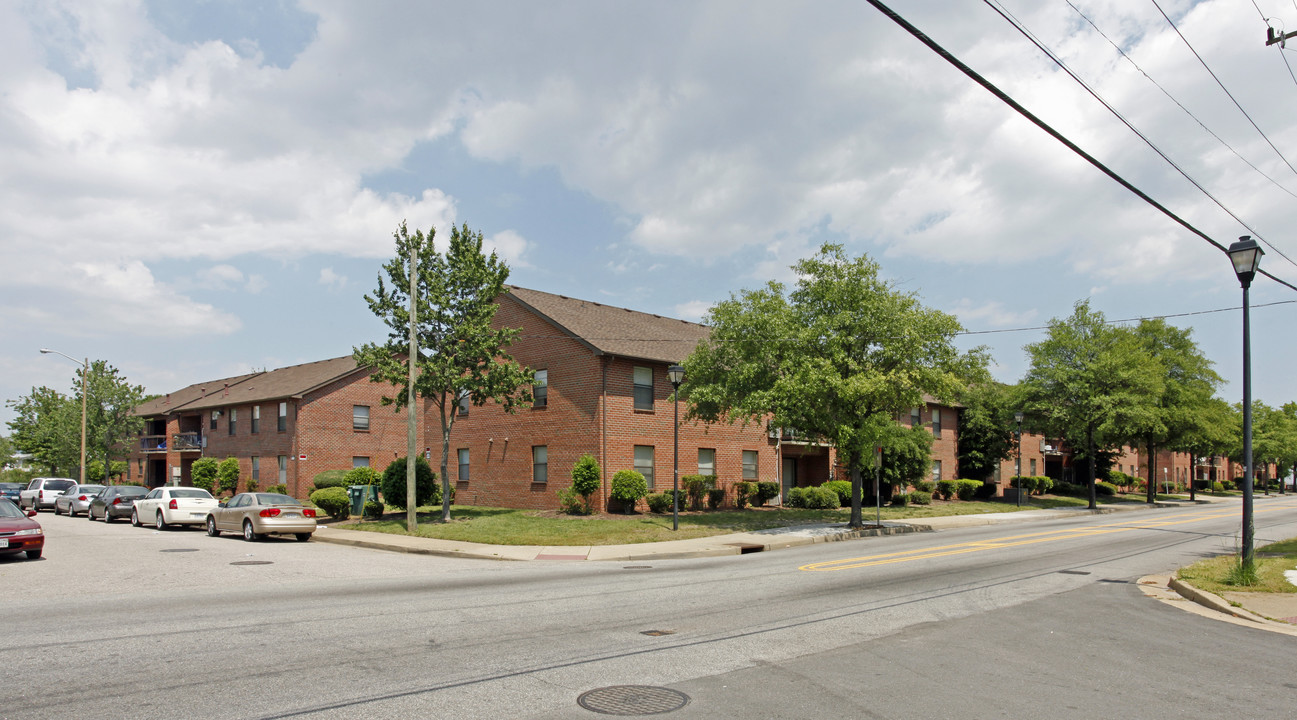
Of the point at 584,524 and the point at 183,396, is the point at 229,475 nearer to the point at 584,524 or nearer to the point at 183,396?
the point at 183,396

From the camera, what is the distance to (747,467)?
33062 millimetres

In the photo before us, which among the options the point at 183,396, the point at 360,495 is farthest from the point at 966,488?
the point at 183,396

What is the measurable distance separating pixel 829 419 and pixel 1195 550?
976 centimetres

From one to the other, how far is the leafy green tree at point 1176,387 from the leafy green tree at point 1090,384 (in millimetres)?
1724

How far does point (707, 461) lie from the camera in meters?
31.4

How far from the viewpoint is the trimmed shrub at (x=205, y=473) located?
45.2 meters

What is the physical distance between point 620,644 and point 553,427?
22.0 metres

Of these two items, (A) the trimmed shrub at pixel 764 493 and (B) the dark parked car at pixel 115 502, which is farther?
(A) the trimmed shrub at pixel 764 493

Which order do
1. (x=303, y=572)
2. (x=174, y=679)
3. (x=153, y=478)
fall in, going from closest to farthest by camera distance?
(x=174, y=679), (x=303, y=572), (x=153, y=478)

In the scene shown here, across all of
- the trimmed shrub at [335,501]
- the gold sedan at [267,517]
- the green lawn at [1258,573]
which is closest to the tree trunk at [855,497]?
the green lawn at [1258,573]

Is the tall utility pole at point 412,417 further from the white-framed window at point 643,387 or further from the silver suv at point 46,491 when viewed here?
the silver suv at point 46,491

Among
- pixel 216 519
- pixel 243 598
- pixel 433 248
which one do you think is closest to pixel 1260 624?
pixel 243 598

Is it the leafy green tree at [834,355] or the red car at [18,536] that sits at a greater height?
the leafy green tree at [834,355]

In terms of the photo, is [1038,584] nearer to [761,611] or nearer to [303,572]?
[761,611]
